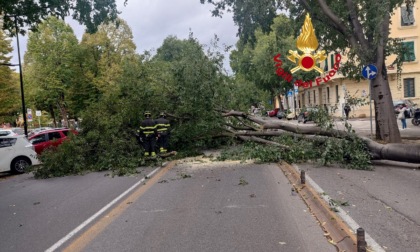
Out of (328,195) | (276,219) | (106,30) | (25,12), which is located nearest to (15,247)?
(276,219)

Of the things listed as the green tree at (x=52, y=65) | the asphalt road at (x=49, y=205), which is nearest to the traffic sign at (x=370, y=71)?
the asphalt road at (x=49, y=205)

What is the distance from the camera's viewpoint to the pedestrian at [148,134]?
44.4 feet

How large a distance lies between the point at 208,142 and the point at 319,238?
34.1 ft

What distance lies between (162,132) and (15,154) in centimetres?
641

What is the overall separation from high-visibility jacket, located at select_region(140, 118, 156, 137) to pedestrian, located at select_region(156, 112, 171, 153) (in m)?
0.18

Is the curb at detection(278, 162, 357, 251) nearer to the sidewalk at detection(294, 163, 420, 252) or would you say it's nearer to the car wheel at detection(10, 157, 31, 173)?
the sidewalk at detection(294, 163, 420, 252)

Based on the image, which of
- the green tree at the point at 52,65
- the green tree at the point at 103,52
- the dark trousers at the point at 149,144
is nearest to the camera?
the dark trousers at the point at 149,144

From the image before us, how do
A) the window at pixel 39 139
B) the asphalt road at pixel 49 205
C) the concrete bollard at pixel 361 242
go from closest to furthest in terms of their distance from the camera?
the concrete bollard at pixel 361 242 < the asphalt road at pixel 49 205 < the window at pixel 39 139

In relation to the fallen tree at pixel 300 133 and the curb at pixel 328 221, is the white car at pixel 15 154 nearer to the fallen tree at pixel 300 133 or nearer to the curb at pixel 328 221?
the fallen tree at pixel 300 133

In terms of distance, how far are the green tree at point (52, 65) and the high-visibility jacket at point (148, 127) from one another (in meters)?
28.7

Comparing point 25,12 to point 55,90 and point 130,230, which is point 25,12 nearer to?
point 130,230

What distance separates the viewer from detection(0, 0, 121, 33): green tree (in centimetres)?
1277

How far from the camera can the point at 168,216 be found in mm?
6816

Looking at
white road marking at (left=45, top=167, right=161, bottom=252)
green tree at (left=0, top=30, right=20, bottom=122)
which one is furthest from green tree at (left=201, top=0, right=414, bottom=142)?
green tree at (left=0, top=30, right=20, bottom=122)
